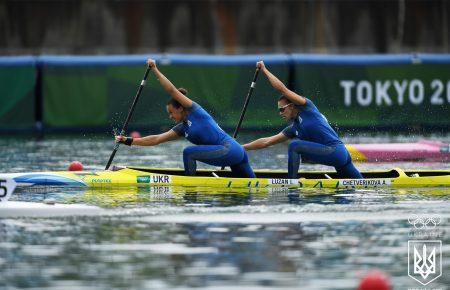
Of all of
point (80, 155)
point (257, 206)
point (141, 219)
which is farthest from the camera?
point (80, 155)

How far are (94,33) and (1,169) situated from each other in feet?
49.1

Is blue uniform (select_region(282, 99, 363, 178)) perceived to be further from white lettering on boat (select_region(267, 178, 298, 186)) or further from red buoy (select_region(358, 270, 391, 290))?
red buoy (select_region(358, 270, 391, 290))

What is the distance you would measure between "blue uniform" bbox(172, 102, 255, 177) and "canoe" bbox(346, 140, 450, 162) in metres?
6.37

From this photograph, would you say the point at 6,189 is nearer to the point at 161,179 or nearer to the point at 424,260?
the point at 161,179

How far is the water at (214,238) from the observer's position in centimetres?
1374

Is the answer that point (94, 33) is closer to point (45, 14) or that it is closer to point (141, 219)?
point (45, 14)

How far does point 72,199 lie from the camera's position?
771 inches

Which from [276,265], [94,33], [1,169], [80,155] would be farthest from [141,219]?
[94,33]

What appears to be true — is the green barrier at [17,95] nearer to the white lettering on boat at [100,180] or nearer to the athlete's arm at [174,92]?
the white lettering on boat at [100,180]

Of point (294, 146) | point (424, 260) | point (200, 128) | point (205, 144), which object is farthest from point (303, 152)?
point (424, 260)

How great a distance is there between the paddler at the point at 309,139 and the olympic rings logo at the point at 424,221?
3.79 meters

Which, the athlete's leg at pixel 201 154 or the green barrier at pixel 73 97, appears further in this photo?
the green barrier at pixel 73 97

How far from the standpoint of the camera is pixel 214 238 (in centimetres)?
1595
